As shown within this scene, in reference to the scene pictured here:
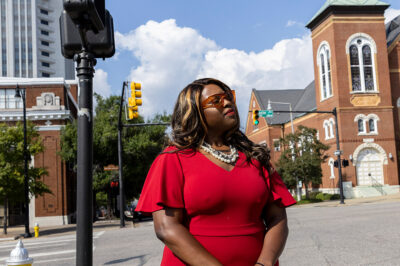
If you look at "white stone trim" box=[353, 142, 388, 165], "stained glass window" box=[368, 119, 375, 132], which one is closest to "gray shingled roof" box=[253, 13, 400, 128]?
"stained glass window" box=[368, 119, 375, 132]

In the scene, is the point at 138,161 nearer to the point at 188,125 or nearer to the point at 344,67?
the point at 344,67

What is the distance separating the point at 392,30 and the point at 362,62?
27.0ft

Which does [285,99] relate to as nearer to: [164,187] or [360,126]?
[360,126]

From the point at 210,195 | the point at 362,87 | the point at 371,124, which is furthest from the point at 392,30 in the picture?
the point at 210,195

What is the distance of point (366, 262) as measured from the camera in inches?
316

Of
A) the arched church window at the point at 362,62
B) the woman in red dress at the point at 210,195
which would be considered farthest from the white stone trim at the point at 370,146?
the woman in red dress at the point at 210,195

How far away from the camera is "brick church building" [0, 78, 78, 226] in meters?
31.8

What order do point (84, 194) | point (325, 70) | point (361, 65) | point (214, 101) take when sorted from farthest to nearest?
point (325, 70)
point (361, 65)
point (84, 194)
point (214, 101)

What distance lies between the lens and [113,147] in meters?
31.8

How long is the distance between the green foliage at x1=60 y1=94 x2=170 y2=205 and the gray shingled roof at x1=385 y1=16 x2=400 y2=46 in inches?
1021

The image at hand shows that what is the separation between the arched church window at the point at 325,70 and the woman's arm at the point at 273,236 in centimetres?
4254

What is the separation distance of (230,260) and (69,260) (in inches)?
375

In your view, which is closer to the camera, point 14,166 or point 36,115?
point 14,166

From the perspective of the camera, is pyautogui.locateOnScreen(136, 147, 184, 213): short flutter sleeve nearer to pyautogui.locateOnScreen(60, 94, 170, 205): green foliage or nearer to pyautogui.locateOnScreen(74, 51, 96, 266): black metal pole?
pyautogui.locateOnScreen(74, 51, 96, 266): black metal pole
